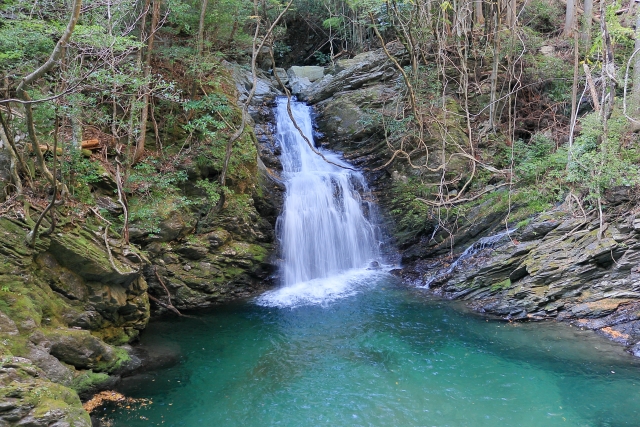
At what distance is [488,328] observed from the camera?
27.5 feet

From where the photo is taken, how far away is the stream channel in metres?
5.83

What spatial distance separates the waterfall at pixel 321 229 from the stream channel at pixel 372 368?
410mm

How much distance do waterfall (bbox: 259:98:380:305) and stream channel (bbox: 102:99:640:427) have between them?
1.35ft

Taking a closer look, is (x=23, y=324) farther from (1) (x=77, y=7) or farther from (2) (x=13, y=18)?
(2) (x=13, y=18)

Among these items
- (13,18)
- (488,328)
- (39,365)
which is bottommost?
(488,328)

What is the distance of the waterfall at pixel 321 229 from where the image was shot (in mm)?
11461

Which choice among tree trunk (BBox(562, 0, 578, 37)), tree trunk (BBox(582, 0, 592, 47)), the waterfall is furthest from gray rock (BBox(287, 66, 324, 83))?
tree trunk (BBox(582, 0, 592, 47))

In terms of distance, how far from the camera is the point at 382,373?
6914 millimetres

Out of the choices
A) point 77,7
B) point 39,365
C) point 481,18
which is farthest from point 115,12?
point 481,18

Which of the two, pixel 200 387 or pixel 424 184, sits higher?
pixel 424 184

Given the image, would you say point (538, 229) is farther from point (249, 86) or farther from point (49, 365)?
point (249, 86)

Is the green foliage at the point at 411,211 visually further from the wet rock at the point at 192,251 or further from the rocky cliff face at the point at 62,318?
the rocky cliff face at the point at 62,318

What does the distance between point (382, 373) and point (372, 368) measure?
217 mm

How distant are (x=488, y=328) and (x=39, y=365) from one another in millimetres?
7573
